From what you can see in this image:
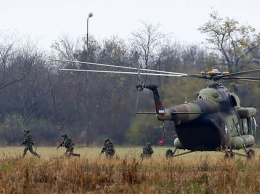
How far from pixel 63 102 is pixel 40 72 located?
39.6ft

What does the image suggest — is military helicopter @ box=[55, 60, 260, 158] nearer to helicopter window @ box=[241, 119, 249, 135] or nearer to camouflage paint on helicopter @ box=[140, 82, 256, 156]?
camouflage paint on helicopter @ box=[140, 82, 256, 156]

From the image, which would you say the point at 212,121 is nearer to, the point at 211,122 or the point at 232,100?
the point at 211,122

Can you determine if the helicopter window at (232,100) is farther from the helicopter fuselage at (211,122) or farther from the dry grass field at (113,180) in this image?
the dry grass field at (113,180)

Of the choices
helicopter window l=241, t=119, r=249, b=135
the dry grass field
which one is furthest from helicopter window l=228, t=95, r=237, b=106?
the dry grass field

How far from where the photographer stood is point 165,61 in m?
54.6

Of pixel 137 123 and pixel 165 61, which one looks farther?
pixel 165 61

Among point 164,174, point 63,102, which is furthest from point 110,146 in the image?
point 63,102

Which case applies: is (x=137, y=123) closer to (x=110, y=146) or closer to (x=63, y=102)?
(x=110, y=146)

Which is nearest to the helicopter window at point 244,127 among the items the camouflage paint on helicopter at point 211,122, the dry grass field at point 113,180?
the camouflage paint on helicopter at point 211,122

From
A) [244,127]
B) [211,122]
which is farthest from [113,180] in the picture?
[244,127]

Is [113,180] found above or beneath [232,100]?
beneath

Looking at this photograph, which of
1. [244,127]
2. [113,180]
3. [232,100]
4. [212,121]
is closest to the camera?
[113,180]

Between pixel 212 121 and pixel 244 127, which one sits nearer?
pixel 212 121

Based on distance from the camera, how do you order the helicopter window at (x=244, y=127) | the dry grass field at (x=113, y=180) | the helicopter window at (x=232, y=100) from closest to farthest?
the dry grass field at (x=113, y=180) < the helicopter window at (x=232, y=100) < the helicopter window at (x=244, y=127)
